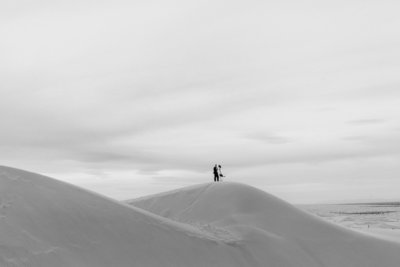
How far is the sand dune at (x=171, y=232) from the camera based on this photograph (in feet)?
16.2

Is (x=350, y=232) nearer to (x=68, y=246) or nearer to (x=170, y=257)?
(x=170, y=257)

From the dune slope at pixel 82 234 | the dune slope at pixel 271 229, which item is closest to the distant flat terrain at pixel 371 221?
the dune slope at pixel 271 229

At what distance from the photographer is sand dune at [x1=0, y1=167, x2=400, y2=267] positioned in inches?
195

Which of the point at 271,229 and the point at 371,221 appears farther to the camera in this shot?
the point at 371,221

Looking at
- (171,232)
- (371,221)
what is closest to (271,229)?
(171,232)

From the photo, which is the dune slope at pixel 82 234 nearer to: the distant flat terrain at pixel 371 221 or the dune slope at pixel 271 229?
the dune slope at pixel 271 229

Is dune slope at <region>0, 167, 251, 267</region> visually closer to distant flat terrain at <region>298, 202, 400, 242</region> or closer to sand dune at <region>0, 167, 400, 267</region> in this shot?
sand dune at <region>0, 167, 400, 267</region>

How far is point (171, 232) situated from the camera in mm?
5844

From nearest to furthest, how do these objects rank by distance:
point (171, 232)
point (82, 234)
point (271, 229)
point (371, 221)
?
point (82, 234) < point (171, 232) < point (271, 229) < point (371, 221)

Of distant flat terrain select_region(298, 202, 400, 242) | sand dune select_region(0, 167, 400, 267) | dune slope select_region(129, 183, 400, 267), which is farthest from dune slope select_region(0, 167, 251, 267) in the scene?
distant flat terrain select_region(298, 202, 400, 242)

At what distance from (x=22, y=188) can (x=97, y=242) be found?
1161 millimetres

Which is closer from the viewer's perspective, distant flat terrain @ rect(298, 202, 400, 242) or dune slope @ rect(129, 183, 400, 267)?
dune slope @ rect(129, 183, 400, 267)

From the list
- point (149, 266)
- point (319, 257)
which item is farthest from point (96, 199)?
point (319, 257)

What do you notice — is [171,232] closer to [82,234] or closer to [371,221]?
[82,234]
